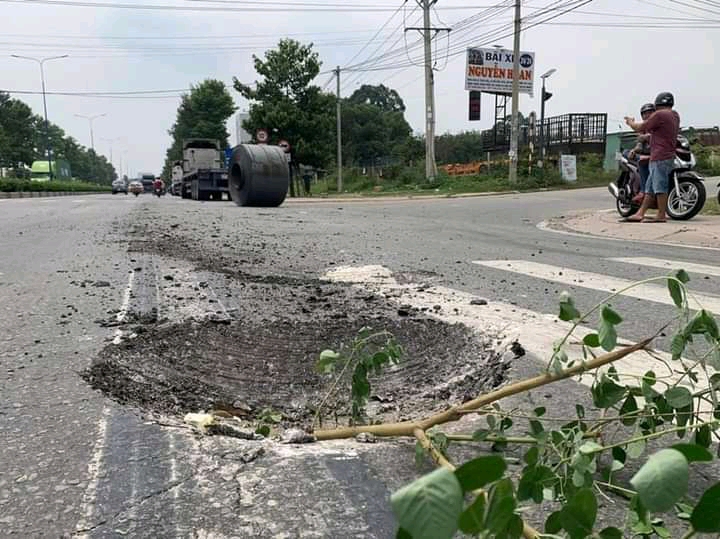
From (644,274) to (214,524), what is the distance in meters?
4.58

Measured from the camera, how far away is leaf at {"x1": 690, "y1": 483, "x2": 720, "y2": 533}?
2.33 ft

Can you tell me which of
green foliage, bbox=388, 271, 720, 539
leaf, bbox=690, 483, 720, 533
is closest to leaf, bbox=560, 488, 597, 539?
green foliage, bbox=388, 271, 720, 539

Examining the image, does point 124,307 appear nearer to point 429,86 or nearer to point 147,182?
point 429,86

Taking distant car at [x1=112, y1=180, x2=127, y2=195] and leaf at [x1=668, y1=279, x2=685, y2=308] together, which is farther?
distant car at [x1=112, y1=180, x2=127, y2=195]

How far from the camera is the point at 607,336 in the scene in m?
1.21

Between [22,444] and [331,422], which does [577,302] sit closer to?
[331,422]

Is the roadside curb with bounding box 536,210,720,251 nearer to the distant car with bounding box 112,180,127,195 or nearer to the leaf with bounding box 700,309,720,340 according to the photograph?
the leaf with bounding box 700,309,720,340

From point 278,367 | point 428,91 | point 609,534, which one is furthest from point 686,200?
point 428,91

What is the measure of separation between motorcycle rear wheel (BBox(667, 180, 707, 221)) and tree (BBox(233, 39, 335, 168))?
25856 millimetres

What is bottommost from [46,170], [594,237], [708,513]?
[594,237]

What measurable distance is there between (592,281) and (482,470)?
425cm

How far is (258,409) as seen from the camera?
90.2 inches

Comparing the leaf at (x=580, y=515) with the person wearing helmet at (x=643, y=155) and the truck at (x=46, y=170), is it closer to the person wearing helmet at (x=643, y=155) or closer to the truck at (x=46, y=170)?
the person wearing helmet at (x=643, y=155)

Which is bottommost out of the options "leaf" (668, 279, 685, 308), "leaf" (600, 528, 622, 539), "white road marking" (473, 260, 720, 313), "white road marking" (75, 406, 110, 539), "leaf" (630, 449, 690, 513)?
"white road marking" (473, 260, 720, 313)
